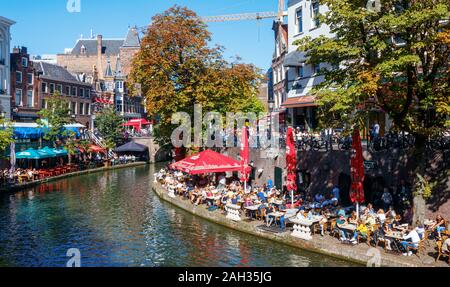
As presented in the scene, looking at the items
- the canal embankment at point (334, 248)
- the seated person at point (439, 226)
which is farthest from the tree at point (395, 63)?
the canal embankment at point (334, 248)

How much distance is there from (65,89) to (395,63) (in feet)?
199

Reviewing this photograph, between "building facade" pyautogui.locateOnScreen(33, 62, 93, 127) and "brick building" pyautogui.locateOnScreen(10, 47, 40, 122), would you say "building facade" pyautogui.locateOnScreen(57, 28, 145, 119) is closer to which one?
"building facade" pyautogui.locateOnScreen(33, 62, 93, 127)

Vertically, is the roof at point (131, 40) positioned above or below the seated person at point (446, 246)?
above

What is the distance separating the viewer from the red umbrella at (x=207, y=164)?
27922 mm

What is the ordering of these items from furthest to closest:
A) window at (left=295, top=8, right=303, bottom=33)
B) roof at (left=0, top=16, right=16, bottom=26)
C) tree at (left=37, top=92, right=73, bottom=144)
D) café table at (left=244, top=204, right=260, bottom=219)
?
tree at (left=37, top=92, right=73, bottom=144) < roof at (left=0, top=16, right=16, bottom=26) < window at (left=295, top=8, right=303, bottom=33) < café table at (left=244, top=204, right=260, bottom=219)

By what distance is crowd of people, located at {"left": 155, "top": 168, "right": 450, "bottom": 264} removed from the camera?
54.9 ft

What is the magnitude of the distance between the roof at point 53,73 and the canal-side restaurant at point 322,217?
41.2 meters

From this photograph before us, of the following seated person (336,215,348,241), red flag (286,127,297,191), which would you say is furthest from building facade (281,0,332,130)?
seated person (336,215,348,241)

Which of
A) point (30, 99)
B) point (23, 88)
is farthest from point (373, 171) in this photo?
point (30, 99)

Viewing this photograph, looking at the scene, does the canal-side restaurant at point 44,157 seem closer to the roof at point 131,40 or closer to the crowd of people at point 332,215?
the crowd of people at point 332,215

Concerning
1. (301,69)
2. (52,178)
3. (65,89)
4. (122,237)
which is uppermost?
(65,89)

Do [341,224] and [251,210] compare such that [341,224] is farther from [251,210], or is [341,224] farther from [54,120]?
[54,120]

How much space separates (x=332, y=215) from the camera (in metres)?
20.4

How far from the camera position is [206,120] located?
116 ft
